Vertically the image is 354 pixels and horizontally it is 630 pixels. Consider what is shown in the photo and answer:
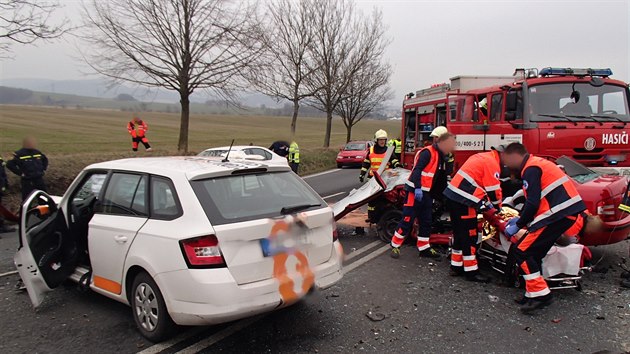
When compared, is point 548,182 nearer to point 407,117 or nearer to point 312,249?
point 312,249

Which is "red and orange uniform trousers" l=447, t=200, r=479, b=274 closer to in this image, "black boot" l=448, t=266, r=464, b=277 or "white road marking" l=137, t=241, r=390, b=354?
"black boot" l=448, t=266, r=464, b=277

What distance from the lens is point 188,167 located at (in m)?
3.93

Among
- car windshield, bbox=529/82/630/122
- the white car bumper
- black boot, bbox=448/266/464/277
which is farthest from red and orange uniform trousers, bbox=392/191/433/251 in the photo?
the white car bumper

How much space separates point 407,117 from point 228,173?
371 inches

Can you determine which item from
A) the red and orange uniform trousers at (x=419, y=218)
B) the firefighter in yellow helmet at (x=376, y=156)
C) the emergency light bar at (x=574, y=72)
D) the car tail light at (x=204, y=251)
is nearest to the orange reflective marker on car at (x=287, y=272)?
the car tail light at (x=204, y=251)

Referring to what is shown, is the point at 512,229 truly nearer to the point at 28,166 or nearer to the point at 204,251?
the point at 204,251

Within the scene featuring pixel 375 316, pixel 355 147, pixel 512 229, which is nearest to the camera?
pixel 375 316

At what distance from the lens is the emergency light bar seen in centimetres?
770

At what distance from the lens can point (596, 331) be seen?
3971 millimetres

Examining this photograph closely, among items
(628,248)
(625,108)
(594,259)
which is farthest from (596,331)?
(625,108)

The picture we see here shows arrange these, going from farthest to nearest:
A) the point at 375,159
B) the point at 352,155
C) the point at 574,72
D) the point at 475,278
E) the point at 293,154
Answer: the point at 352,155 → the point at 293,154 → the point at 375,159 → the point at 574,72 → the point at 475,278

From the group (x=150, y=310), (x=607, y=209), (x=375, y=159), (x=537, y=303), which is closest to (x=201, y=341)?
(x=150, y=310)

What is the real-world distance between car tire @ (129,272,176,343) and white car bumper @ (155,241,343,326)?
6.6 inches

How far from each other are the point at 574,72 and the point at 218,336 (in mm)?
7051
